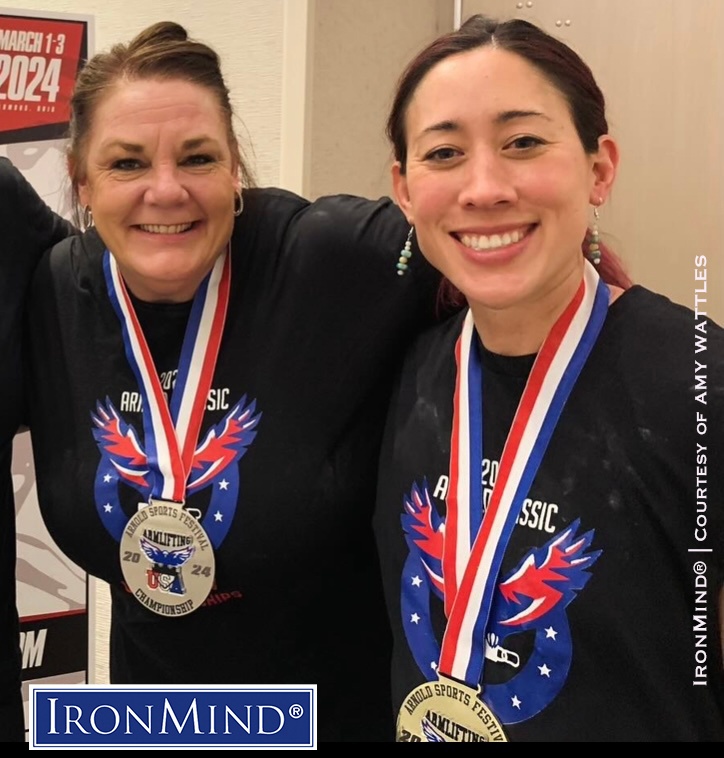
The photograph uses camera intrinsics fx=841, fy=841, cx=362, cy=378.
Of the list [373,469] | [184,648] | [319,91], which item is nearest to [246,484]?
[373,469]

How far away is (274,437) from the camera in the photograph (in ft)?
3.80

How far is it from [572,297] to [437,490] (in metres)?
0.27

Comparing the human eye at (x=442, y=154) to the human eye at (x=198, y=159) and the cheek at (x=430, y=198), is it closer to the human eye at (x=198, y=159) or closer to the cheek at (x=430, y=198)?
the cheek at (x=430, y=198)

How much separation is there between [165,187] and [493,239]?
1.58 feet

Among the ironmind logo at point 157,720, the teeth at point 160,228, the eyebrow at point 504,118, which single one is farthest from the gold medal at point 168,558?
the eyebrow at point 504,118

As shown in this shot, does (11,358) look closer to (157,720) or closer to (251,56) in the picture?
(157,720)

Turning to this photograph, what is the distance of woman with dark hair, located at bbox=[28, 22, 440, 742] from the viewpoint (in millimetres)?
1151

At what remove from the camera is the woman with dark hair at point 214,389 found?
3.78 ft

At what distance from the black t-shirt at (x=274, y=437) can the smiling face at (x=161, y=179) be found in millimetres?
69

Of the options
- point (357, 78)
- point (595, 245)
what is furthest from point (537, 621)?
point (357, 78)

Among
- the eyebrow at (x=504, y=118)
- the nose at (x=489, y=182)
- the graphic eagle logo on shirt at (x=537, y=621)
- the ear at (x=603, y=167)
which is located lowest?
the graphic eagle logo on shirt at (x=537, y=621)

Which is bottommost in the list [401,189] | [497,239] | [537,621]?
[537,621]

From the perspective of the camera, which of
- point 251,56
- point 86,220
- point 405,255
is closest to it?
point 405,255

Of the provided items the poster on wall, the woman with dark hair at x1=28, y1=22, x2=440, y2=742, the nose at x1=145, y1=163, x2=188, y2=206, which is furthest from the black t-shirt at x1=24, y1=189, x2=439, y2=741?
the poster on wall
